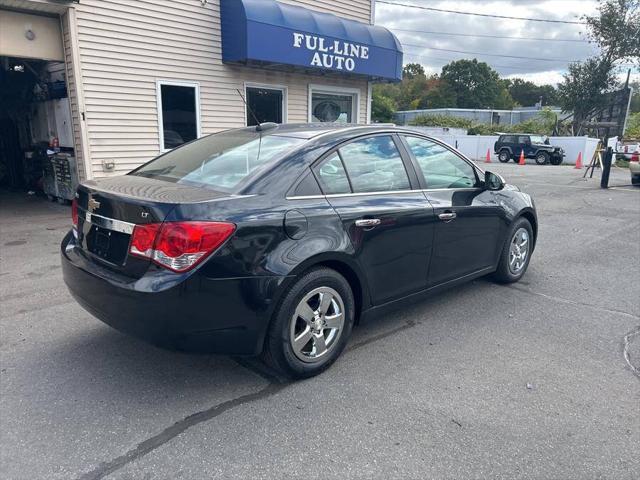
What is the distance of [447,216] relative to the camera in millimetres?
3898

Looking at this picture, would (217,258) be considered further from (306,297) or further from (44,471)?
(44,471)

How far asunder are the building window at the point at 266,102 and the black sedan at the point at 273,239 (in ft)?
23.5

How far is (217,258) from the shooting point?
2611mm

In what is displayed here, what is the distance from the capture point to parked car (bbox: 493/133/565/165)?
1036 inches

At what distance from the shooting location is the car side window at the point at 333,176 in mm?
3209

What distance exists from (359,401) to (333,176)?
1457mm

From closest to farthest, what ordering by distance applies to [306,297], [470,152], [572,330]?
[306,297], [572,330], [470,152]

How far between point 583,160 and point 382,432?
29351mm

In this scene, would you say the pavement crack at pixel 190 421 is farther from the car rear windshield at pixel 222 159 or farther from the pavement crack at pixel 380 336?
the car rear windshield at pixel 222 159

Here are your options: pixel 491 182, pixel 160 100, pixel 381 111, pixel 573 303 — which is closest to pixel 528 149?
pixel 160 100

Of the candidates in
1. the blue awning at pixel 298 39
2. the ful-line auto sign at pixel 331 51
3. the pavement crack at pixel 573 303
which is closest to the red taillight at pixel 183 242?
the pavement crack at pixel 573 303

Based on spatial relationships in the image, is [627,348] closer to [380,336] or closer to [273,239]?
[380,336]

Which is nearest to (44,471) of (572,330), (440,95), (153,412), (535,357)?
(153,412)

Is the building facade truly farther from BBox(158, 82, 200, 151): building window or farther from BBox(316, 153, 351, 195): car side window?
BBox(316, 153, 351, 195): car side window
